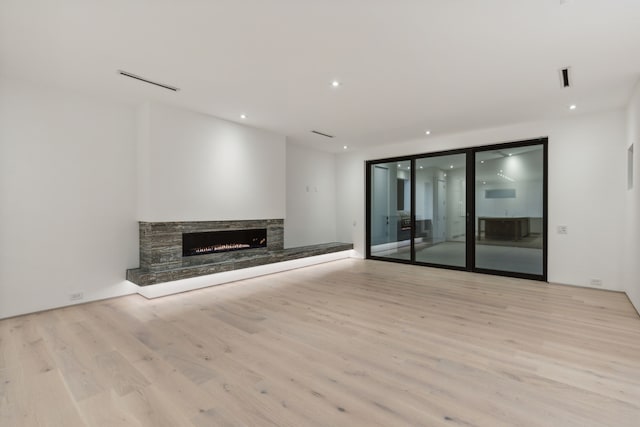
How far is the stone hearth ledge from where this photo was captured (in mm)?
4145

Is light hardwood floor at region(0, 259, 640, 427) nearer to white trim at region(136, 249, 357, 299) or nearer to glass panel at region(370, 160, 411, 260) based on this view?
white trim at region(136, 249, 357, 299)

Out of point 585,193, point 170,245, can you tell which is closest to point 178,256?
point 170,245

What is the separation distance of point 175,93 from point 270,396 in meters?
3.82

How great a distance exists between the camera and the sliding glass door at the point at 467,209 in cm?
540

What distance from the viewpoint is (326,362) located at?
2.41 meters

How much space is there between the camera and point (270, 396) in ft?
6.44

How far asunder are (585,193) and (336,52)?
4.65 meters

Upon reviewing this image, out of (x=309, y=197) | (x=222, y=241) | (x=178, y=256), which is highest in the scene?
(x=309, y=197)

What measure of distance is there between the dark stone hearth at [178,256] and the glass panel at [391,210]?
2.98 metres

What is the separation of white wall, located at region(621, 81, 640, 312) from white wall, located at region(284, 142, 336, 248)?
18.5ft

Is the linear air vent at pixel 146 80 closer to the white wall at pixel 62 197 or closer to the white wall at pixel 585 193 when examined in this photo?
the white wall at pixel 62 197

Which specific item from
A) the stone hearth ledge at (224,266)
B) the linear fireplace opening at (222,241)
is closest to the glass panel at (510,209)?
the stone hearth ledge at (224,266)

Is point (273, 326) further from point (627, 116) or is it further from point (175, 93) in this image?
point (627, 116)

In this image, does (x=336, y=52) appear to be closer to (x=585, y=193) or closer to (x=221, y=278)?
(x=221, y=278)
